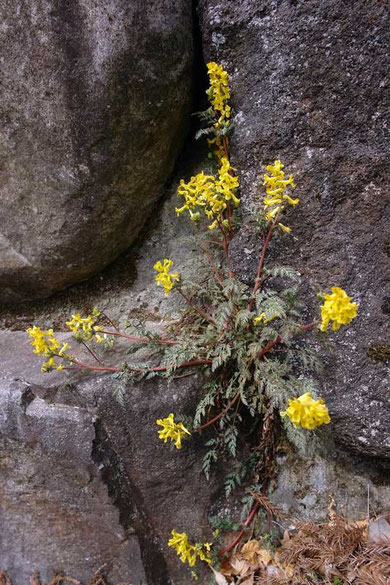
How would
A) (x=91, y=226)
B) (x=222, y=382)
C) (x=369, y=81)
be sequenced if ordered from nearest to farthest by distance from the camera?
(x=369, y=81)
(x=222, y=382)
(x=91, y=226)

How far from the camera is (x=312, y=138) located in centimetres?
213

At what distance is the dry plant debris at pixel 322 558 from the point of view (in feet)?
6.35

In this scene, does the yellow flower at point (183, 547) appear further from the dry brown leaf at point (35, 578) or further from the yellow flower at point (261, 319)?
the yellow flower at point (261, 319)

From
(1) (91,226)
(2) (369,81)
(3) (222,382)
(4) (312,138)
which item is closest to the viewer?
(2) (369,81)

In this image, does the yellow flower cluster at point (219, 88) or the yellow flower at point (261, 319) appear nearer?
the yellow flower at point (261, 319)

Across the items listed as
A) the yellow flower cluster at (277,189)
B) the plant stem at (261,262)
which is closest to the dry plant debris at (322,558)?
the plant stem at (261,262)

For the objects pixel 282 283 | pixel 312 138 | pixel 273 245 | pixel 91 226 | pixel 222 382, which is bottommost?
pixel 222 382

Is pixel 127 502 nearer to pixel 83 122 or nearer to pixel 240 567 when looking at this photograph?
pixel 240 567

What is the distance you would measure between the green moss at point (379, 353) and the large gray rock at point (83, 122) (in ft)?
4.83

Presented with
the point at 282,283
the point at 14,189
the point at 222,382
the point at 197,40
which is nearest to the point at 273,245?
the point at 282,283

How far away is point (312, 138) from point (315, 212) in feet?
1.14

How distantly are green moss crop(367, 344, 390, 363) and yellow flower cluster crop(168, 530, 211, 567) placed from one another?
4.12 ft

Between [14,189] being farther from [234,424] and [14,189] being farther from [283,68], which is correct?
[234,424]

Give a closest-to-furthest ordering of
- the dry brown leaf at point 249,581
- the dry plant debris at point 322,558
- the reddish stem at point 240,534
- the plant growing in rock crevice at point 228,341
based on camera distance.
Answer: the dry plant debris at point 322,558
the plant growing in rock crevice at point 228,341
the dry brown leaf at point 249,581
the reddish stem at point 240,534
